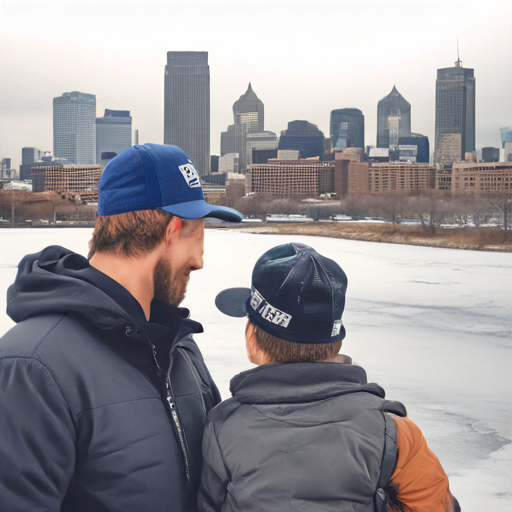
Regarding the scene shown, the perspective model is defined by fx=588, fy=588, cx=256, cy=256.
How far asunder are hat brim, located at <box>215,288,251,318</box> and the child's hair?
0.65 feet

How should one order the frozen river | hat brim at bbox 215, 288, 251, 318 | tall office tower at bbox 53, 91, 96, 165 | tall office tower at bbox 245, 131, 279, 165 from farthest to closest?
tall office tower at bbox 245, 131, 279, 165
tall office tower at bbox 53, 91, 96, 165
the frozen river
hat brim at bbox 215, 288, 251, 318

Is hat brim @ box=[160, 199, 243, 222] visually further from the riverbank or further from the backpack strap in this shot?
the riverbank

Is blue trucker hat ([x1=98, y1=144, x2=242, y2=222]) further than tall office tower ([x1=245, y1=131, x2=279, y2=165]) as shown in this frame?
No

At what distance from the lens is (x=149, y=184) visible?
1.23m

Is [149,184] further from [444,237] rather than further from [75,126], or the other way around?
[75,126]

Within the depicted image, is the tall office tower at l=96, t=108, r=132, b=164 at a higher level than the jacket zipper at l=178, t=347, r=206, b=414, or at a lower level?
higher

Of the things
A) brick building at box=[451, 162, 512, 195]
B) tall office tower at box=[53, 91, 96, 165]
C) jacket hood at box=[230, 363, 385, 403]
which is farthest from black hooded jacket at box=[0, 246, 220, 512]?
tall office tower at box=[53, 91, 96, 165]

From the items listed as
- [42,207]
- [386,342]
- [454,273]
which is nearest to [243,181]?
[42,207]

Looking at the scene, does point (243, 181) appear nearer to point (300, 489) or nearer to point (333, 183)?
point (333, 183)

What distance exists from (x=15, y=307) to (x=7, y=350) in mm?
142

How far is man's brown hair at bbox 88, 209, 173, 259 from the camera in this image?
1227 mm

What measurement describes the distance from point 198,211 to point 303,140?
158208 mm

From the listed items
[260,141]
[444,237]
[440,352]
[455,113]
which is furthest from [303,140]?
[440,352]

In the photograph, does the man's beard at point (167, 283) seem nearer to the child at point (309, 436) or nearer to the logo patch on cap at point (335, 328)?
the child at point (309, 436)
